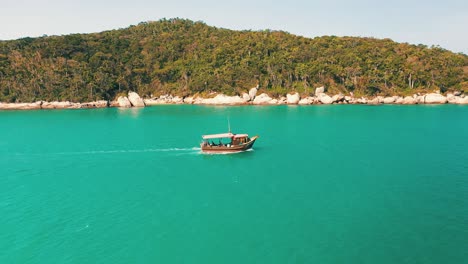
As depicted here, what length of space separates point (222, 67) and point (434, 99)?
82.2 m

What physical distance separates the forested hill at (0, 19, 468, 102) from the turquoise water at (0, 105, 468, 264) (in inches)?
3030

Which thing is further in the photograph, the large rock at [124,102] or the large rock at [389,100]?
the large rock at [124,102]

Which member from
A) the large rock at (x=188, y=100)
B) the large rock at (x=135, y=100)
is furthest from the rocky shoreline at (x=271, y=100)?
the large rock at (x=188, y=100)

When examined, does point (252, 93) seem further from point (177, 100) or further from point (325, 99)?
point (177, 100)

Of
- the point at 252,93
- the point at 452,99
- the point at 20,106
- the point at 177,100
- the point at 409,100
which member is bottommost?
the point at 452,99

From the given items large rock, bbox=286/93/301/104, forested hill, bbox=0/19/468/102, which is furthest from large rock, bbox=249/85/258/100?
large rock, bbox=286/93/301/104

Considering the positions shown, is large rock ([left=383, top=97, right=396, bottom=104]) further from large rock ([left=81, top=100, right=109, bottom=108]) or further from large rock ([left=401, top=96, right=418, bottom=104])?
large rock ([left=81, top=100, right=109, bottom=108])

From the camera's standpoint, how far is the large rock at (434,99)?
373 ft

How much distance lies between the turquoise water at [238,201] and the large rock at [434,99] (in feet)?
231

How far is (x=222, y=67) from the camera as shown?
141 meters

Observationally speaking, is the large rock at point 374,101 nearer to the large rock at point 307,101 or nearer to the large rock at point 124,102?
the large rock at point 307,101

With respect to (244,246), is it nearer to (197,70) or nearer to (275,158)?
(275,158)

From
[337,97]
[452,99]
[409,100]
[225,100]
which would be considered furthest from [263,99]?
[452,99]

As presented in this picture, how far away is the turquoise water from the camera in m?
20.7
